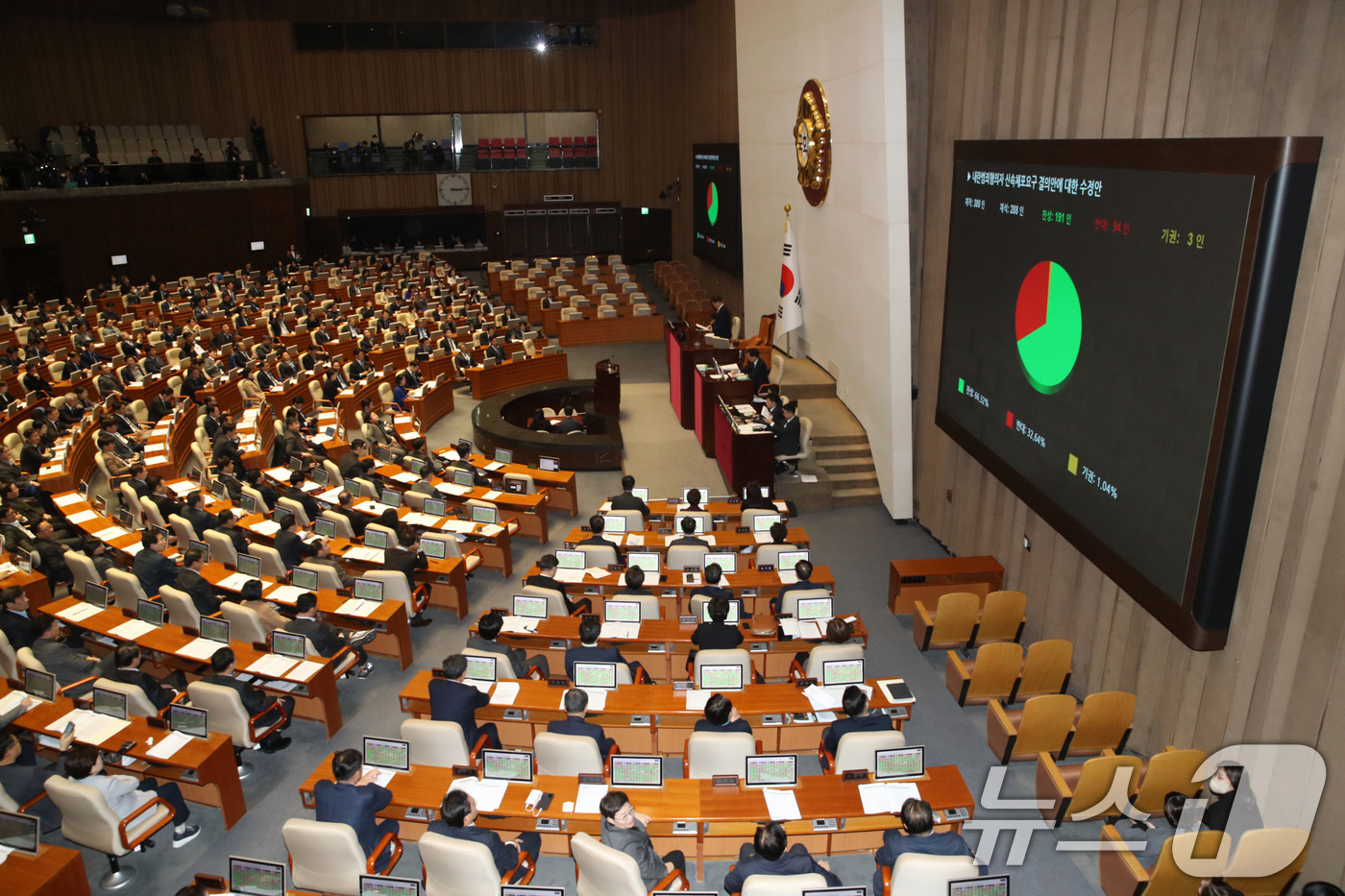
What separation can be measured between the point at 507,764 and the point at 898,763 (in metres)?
2.68

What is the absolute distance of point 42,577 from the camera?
9.12 metres

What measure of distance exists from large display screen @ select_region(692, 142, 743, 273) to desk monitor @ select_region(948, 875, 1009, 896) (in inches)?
691

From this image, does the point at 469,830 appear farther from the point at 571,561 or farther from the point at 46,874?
the point at 571,561

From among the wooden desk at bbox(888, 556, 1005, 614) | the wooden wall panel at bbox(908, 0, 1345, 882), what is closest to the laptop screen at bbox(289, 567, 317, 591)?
the wooden desk at bbox(888, 556, 1005, 614)

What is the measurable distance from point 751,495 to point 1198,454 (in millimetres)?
5674

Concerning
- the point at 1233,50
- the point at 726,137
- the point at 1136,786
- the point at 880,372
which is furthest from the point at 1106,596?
the point at 726,137

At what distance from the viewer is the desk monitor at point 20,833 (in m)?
5.34

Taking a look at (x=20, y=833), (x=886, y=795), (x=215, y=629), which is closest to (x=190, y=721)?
(x=20, y=833)

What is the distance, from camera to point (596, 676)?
23.3 ft

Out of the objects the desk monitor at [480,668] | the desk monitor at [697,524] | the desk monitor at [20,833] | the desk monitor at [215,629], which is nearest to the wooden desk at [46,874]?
the desk monitor at [20,833]

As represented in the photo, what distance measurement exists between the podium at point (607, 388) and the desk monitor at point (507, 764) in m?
10.2

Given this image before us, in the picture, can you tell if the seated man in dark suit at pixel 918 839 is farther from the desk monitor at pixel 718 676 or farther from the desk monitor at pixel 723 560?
the desk monitor at pixel 723 560

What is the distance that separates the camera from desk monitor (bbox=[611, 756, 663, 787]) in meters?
5.82

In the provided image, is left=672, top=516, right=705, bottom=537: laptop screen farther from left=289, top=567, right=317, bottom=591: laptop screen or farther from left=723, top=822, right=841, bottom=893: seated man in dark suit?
left=723, top=822, right=841, bottom=893: seated man in dark suit
